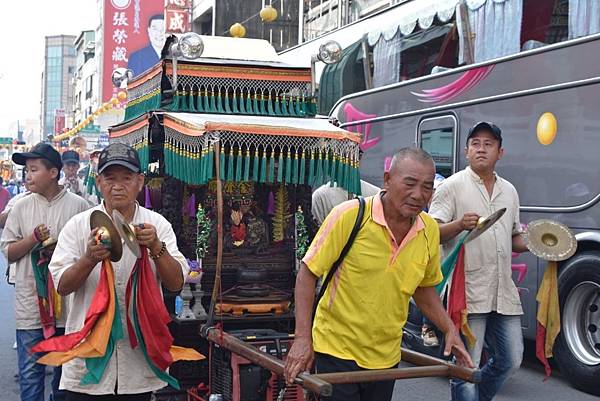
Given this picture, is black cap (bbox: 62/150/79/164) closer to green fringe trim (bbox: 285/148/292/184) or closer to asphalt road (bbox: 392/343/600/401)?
asphalt road (bbox: 392/343/600/401)

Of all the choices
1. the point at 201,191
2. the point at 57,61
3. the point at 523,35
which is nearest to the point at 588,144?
the point at 523,35

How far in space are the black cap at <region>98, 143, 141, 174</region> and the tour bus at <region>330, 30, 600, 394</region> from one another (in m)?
5.05

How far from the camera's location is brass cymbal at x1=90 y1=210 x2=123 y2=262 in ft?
A: 11.5

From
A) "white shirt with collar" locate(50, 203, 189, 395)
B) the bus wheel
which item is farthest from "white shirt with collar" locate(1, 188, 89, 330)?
the bus wheel

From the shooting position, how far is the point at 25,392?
5.54m

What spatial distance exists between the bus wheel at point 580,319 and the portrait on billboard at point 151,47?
83.8 feet

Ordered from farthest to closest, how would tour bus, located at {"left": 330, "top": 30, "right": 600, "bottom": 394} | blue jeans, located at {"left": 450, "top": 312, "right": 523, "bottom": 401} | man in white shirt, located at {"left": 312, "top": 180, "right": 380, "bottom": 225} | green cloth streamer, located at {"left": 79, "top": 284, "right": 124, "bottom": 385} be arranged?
tour bus, located at {"left": 330, "top": 30, "right": 600, "bottom": 394}
man in white shirt, located at {"left": 312, "top": 180, "right": 380, "bottom": 225}
blue jeans, located at {"left": 450, "top": 312, "right": 523, "bottom": 401}
green cloth streamer, located at {"left": 79, "top": 284, "right": 124, "bottom": 385}

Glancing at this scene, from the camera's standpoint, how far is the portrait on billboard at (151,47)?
31.8 metres

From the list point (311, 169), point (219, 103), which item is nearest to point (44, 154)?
point (219, 103)

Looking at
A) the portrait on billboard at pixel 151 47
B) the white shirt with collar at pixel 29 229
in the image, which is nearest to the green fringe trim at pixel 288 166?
the white shirt with collar at pixel 29 229

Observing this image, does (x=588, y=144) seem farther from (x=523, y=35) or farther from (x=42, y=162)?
(x=42, y=162)

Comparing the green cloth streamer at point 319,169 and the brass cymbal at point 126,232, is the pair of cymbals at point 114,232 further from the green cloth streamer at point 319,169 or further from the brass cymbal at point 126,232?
the green cloth streamer at point 319,169

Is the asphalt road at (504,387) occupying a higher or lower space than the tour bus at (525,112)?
lower

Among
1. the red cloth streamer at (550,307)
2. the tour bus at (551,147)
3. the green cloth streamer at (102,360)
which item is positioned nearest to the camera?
the green cloth streamer at (102,360)
